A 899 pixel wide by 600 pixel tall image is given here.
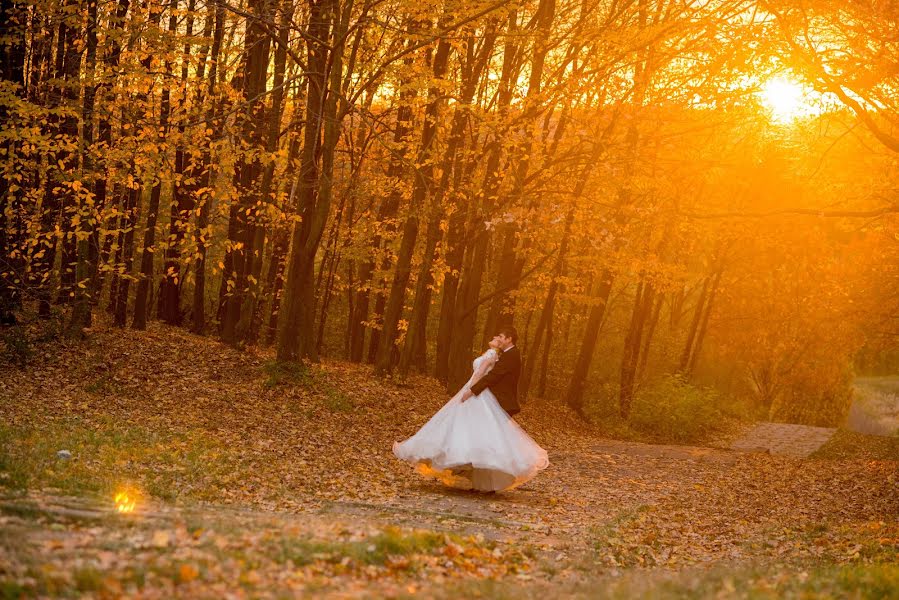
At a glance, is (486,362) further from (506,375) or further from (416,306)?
(416,306)

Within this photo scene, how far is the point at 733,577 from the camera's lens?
25.2 feet

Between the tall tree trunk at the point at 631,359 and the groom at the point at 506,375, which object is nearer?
the groom at the point at 506,375

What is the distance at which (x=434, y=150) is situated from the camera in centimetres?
2091

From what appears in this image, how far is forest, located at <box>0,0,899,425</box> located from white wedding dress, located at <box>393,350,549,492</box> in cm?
517

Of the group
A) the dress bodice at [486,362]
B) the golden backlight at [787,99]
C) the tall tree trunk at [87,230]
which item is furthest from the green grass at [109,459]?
the golden backlight at [787,99]

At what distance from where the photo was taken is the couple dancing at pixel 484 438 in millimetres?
11961

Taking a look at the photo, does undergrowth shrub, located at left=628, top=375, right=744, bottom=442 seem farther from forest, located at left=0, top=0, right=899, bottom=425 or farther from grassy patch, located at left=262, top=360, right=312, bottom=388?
grassy patch, located at left=262, top=360, right=312, bottom=388

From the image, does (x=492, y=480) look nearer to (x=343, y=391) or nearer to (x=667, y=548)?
(x=667, y=548)

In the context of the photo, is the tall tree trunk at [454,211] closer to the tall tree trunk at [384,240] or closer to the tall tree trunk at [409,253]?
the tall tree trunk at [409,253]

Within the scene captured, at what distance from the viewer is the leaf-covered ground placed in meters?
6.25

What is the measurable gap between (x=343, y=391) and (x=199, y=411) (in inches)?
167

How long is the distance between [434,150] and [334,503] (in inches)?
461

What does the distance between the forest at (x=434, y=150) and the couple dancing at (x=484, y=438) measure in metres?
4.72

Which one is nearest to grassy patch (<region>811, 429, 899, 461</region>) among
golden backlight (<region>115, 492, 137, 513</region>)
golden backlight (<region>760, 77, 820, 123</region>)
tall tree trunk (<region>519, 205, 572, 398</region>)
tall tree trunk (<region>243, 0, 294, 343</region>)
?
tall tree trunk (<region>519, 205, 572, 398</region>)
